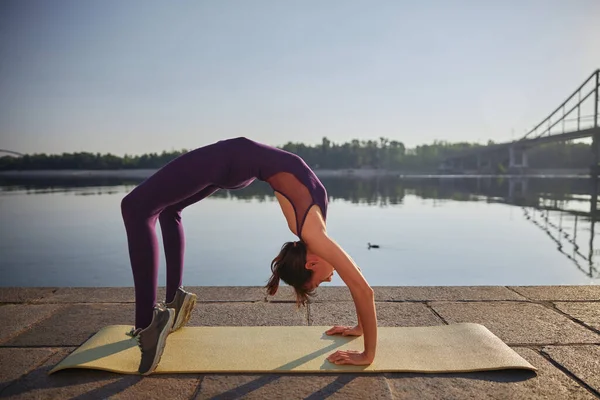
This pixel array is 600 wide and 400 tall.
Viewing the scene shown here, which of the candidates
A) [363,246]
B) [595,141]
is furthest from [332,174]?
[363,246]

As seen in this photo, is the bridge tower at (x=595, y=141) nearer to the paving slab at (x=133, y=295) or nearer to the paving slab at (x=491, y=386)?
the paving slab at (x=133, y=295)

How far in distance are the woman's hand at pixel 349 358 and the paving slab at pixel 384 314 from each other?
1.95ft

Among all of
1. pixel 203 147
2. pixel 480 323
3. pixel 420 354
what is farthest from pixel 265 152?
pixel 480 323

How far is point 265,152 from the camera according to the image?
221 cm

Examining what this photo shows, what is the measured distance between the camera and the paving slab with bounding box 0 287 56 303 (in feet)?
10.6

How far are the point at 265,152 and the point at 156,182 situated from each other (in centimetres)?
51

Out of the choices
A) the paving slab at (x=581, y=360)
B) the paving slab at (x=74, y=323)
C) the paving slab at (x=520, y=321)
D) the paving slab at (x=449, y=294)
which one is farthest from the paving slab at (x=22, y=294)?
the paving slab at (x=581, y=360)

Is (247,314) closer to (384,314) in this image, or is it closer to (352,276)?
(384,314)

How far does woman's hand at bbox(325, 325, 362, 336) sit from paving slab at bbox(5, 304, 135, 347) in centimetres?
116

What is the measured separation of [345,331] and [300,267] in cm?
52

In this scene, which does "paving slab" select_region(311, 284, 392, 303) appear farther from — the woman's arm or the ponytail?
the woman's arm

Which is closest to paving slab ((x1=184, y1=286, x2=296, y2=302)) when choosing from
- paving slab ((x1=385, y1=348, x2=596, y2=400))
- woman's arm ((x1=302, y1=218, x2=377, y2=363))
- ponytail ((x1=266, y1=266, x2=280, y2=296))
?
ponytail ((x1=266, y1=266, x2=280, y2=296))

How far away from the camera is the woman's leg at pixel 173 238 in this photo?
2.48m

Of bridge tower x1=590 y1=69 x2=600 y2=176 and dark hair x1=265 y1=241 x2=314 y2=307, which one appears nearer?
dark hair x1=265 y1=241 x2=314 y2=307
